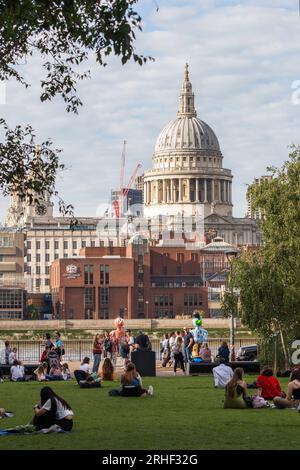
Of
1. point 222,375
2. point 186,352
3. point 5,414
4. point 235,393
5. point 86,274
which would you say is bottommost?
point 5,414

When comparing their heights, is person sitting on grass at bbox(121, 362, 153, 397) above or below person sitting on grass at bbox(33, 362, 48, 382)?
below

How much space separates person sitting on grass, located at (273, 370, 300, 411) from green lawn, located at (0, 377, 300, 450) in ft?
0.99

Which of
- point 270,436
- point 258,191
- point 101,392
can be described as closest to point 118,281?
point 258,191

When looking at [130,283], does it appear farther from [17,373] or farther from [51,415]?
[51,415]

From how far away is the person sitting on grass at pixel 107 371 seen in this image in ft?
125

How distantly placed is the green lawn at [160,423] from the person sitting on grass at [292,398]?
0.99ft

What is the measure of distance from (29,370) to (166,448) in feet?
76.6

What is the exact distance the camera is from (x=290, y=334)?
45625mm

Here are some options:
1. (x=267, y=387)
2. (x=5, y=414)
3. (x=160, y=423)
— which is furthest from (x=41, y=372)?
(x=160, y=423)

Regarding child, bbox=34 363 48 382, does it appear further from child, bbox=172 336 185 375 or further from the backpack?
the backpack

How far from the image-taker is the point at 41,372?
40.2 metres

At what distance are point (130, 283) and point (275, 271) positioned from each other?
128 metres

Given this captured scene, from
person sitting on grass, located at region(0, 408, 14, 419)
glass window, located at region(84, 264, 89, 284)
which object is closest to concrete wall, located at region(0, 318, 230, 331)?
glass window, located at region(84, 264, 89, 284)

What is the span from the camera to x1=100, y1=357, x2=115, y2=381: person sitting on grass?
3825 cm
